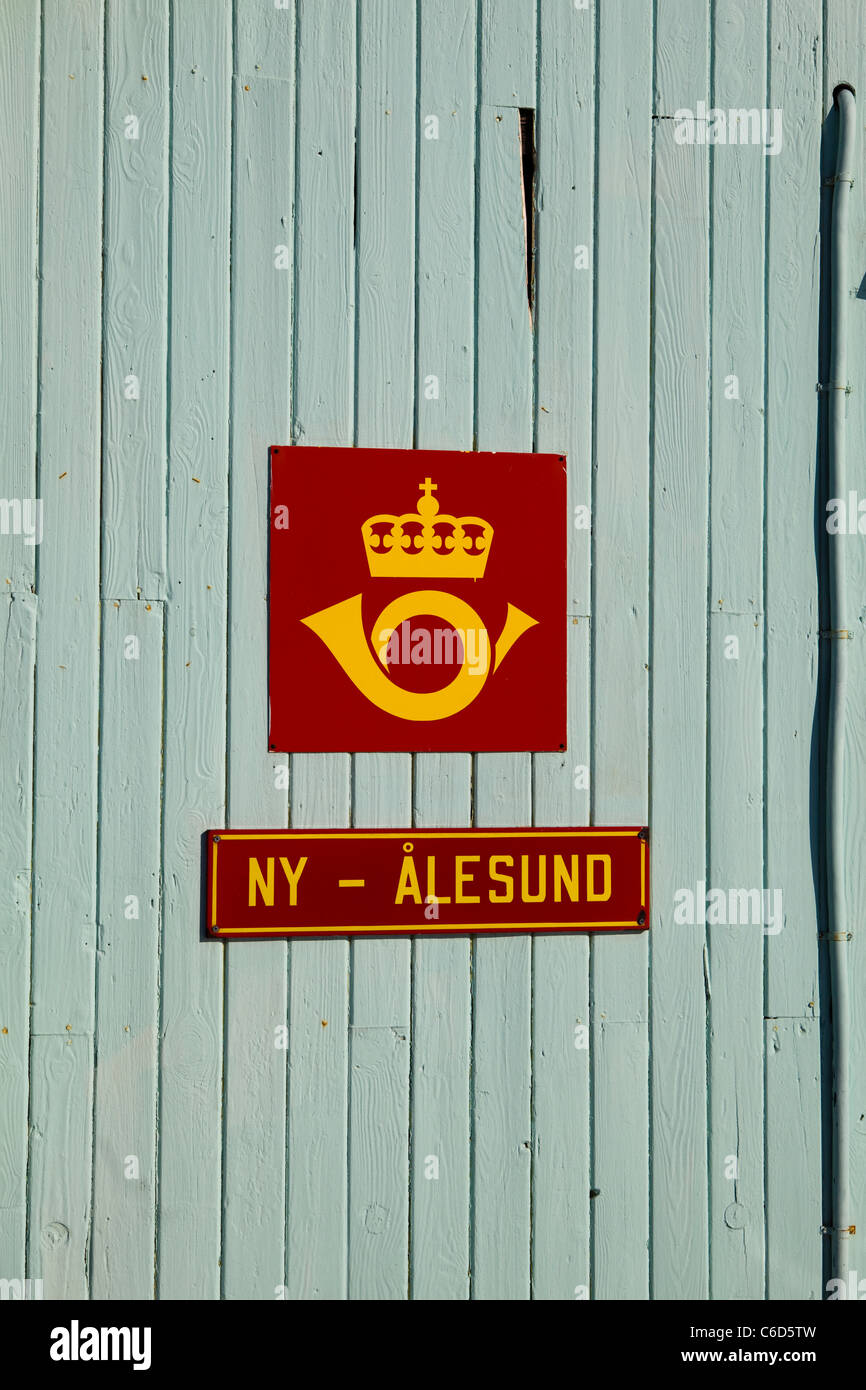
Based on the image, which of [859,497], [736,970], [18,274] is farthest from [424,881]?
[18,274]

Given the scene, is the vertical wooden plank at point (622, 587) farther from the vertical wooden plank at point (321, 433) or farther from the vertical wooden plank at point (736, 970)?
the vertical wooden plank at point (321, 433)

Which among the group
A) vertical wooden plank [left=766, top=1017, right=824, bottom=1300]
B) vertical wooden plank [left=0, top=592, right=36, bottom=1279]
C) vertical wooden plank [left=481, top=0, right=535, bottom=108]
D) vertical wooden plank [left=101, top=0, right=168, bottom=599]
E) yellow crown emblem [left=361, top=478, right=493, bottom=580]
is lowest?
vertical wooden plank [left=766, top=1017, right=824, bottom=1300]

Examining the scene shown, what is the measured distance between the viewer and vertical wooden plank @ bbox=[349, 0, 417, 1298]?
225 centimetres

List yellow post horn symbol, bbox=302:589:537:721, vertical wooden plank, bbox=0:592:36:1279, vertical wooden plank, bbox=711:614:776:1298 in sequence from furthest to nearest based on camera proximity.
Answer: vertical wooden plank, bbox=711:614:776:1298 < yellow post horn symbol, bbox=302:589:537:721 < vertical wooden plank, bbox=0:592:36:1279

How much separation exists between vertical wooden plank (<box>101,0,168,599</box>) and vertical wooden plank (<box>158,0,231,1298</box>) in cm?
3

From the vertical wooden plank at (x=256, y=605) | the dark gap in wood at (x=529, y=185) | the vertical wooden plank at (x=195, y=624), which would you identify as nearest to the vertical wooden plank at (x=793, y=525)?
the dark gap in wood at (x=529, y=185)

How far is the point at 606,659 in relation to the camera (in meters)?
2.36

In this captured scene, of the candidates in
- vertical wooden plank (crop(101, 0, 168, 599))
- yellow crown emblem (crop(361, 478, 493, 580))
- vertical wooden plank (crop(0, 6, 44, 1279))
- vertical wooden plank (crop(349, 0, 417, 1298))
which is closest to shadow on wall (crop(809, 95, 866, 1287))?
yellow crown emblem (crop(361, 478, 493, 580))

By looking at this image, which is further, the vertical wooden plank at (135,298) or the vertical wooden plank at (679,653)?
the vertical wooden plank at (679,653)

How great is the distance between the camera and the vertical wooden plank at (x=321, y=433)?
2.24m

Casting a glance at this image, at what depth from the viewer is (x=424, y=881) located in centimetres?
227

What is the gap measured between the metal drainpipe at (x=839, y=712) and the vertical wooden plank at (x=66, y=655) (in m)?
1.50

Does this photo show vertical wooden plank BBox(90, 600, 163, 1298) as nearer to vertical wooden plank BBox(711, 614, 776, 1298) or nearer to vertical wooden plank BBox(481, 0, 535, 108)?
vertical wooden plank BBox(711, 614, 776, 1298)
